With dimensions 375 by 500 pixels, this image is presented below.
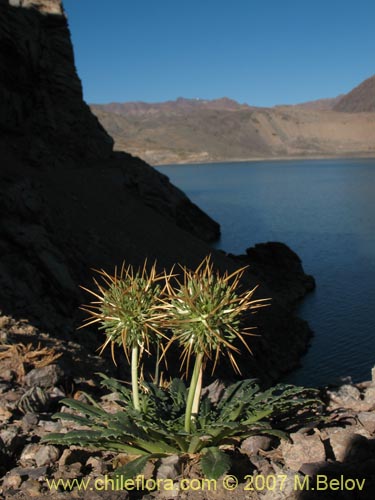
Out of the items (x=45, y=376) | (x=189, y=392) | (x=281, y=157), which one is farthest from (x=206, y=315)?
(x=281, y=157)

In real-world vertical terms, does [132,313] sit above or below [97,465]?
above

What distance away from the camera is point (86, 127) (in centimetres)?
3512

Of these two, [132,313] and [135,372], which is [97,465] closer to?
[135,372]

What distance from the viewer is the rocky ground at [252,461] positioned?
3.91 meters

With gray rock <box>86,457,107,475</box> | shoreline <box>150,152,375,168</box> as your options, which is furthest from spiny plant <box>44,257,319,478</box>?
shoreline <box>150,152,375,168</box>

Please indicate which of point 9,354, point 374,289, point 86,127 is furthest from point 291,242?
point 9,354

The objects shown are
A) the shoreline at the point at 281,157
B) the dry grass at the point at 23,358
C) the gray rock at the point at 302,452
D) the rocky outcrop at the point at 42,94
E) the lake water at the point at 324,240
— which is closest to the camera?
the gray rock at the point at 302,452

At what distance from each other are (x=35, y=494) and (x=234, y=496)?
1.52 metres

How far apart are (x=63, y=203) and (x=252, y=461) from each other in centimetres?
2269

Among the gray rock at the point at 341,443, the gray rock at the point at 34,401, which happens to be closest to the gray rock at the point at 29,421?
the gray rock at the point at 34,401

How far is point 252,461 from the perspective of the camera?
14.1 ft

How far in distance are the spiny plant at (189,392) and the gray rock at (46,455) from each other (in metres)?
0.08

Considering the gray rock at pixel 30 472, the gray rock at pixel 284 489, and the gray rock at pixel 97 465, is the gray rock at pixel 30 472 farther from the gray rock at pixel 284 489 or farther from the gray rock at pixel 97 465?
the gray rock at pixel 284 489

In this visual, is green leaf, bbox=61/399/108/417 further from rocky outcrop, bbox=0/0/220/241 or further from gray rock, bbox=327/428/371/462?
rocky outcrop, bbox=0/0/220/241
